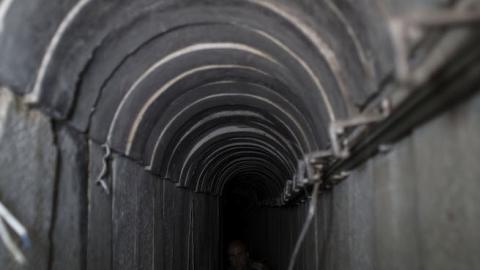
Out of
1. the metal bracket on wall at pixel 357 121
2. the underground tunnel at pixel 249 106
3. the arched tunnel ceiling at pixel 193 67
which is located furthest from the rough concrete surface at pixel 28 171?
the metal bracket on wall at pixel 357 121

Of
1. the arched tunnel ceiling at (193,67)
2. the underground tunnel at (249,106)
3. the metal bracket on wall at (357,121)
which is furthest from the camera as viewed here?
the arched tunnel ceiling at (193,67)

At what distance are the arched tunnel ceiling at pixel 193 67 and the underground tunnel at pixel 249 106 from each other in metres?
0.02

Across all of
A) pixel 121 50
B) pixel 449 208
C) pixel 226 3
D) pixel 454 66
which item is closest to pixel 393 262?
pixel 449 208

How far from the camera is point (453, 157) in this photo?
201 centimetres

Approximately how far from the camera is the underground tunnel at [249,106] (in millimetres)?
2018

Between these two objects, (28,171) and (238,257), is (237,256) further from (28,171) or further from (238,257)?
(28,171)

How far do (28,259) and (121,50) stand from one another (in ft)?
5.85

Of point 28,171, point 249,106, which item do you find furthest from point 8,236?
point 249,106

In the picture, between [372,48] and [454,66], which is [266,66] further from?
[454,66]

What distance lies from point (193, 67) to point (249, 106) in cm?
189

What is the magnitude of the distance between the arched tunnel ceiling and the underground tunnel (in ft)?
0.05

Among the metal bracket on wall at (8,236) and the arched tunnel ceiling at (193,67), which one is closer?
the metal bracket on wall at (8,236)

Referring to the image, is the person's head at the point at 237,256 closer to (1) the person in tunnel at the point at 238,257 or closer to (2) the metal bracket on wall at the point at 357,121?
(1) the person in tunnel at the point at 238,257

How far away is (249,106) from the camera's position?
7.23 metres
